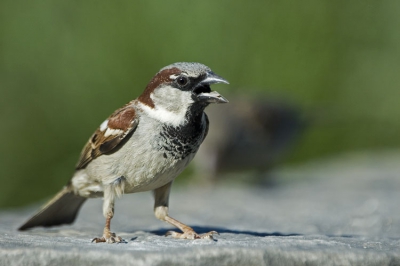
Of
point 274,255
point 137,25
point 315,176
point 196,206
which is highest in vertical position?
point 137,25

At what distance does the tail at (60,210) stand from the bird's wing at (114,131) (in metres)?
0.43

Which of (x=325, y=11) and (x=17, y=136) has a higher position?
(x=325, y=11)

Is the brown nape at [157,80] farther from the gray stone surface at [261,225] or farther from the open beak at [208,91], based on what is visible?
the gray stone surface at [261,225]

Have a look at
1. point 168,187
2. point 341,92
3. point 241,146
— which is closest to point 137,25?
point 241,146

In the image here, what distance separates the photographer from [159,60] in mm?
7422

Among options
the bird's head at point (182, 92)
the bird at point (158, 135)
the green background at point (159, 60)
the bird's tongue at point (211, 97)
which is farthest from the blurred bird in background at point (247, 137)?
the bird's tongue at point (211, 97)

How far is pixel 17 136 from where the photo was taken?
7418 mm

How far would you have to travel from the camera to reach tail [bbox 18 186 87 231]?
13.3ft

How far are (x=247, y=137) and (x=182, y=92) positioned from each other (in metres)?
4.31

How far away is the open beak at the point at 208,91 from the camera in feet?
10.8

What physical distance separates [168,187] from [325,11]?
179 inches

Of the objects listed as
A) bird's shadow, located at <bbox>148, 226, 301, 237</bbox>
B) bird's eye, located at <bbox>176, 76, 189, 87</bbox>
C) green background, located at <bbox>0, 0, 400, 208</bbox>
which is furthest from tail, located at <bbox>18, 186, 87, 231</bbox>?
green background, located at <bbox>0, 0, 400, 208</bbox>

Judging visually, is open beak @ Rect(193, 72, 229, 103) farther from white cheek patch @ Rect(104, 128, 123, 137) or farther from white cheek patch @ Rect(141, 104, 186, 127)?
white cheek patch @ Rect(104, 128, 123, 137)

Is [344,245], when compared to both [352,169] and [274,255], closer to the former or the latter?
[274,255]
